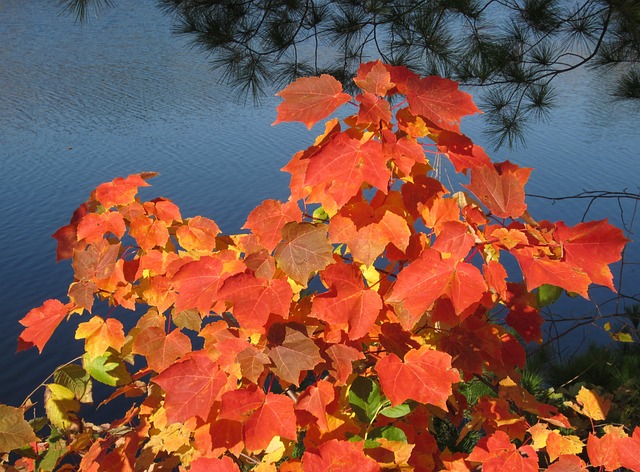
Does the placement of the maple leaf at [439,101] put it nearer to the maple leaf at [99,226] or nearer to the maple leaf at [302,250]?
the maple leaf at [302,250]

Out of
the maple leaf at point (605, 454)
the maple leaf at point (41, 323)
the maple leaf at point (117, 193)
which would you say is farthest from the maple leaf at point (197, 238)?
the maple leaf at point (605, 454)

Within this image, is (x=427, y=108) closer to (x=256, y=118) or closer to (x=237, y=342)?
(x=237, y=342)

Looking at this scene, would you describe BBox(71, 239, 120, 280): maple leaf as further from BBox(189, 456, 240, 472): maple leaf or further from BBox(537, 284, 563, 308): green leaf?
BBox(537, 284, 563, 308): green leaf

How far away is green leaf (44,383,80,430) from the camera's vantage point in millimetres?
959

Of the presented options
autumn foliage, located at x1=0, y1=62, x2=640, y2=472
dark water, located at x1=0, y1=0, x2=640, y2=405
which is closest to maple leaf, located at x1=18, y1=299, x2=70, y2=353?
autumn foliage, located at x1=0, y1=62, x2=640, y2=472

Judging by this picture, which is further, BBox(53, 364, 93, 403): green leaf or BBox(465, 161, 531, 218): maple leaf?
BBox(53, 364, 93, 403): green leaf

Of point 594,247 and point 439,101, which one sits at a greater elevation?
point 439,101

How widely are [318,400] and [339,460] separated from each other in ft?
0.45

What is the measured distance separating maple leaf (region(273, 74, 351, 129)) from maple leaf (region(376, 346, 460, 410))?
13.4 inches

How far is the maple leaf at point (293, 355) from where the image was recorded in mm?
733

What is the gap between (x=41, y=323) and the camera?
37.4 inches

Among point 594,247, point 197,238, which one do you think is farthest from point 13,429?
point 594,247

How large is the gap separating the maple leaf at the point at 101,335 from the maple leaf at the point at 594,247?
0.72 meters

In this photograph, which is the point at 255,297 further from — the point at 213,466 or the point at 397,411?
the point at 397,411
